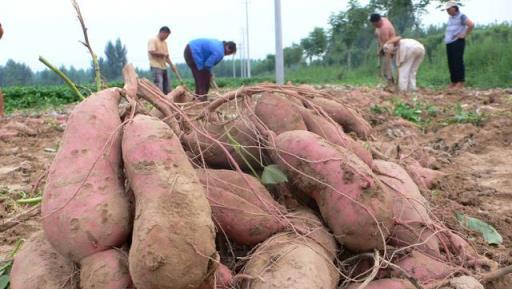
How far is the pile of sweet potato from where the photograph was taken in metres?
1.63

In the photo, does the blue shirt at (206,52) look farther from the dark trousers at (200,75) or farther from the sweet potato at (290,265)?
the sweet potato at (290,265)

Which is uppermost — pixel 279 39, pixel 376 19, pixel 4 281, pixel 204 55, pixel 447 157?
pixel 376 19

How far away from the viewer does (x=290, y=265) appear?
5.70ft

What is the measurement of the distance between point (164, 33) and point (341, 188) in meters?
10.3

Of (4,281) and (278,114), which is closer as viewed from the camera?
(4,281)

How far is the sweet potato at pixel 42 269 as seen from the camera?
5.82 feet

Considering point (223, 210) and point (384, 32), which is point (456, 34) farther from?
point (223, 210)

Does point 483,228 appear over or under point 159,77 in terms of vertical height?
under

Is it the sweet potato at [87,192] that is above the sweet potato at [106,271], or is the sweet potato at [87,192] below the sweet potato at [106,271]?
above

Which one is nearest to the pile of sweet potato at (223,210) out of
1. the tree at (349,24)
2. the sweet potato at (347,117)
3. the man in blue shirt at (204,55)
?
the sweet potato at (347,117)

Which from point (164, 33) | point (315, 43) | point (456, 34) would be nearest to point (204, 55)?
point (164, 33)

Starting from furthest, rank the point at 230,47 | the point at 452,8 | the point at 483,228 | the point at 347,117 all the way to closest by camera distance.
Answer: the point at 452,8 → the point at 230,47 → the point at 347,117 → the point at 483,228

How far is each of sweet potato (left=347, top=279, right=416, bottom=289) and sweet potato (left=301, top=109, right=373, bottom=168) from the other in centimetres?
67

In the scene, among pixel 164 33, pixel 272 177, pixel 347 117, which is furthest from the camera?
pixel 164 33
